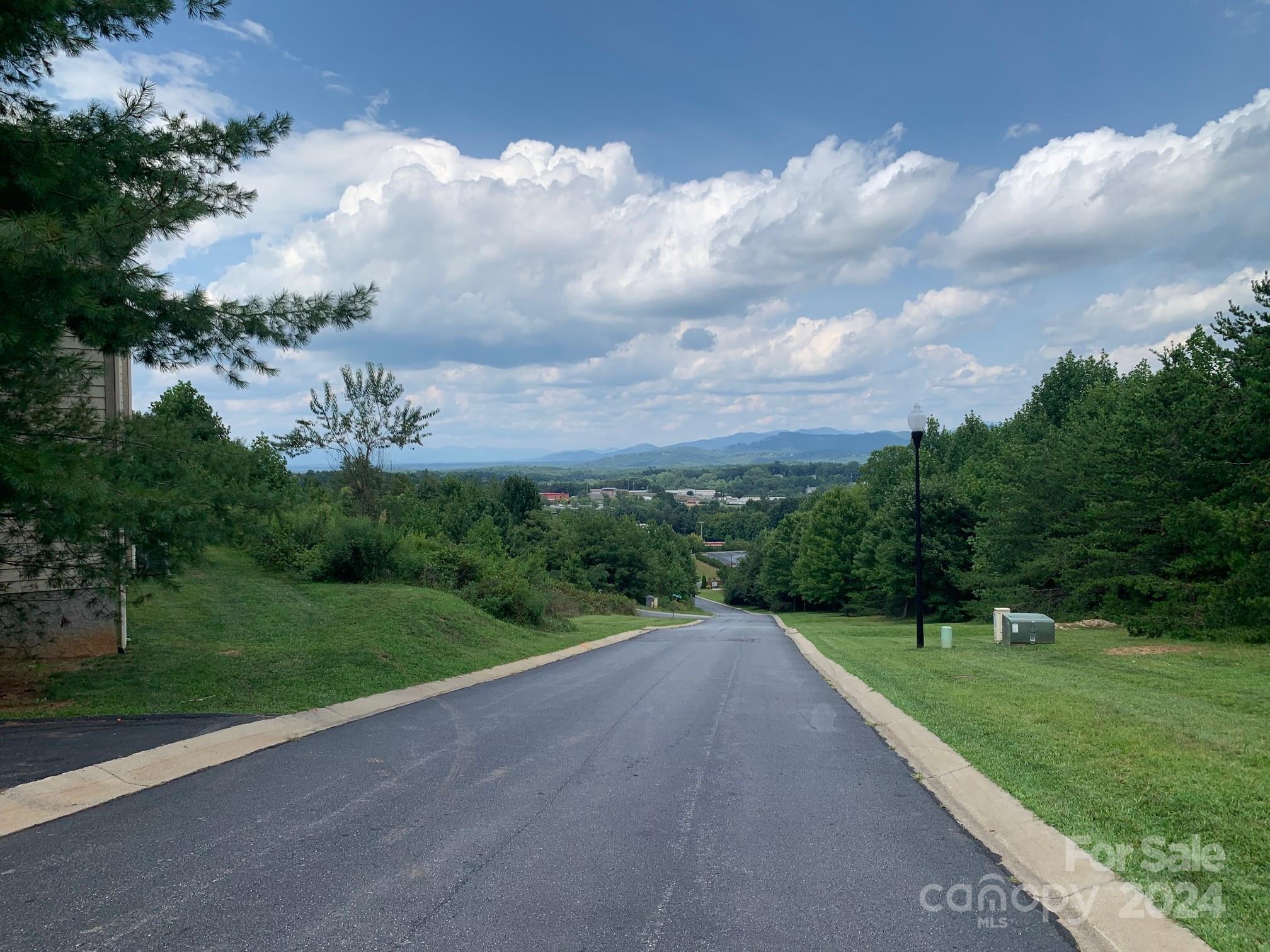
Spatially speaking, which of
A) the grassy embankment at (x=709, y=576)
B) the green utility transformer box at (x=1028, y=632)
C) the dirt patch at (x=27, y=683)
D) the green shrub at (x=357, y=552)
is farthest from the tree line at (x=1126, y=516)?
the grassy embankment at (x=709, y=576)

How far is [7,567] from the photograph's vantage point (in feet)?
41.5

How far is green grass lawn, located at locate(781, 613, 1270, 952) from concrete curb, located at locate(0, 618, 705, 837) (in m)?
6.97

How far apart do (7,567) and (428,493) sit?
61.3 m

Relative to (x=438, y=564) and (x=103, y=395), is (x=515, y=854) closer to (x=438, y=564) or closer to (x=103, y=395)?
(x=103, y=395)

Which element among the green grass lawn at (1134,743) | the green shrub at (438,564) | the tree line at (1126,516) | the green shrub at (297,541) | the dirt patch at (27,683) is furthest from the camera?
the green shrub at (297,541)

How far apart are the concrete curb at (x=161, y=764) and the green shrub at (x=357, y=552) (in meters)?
12.6

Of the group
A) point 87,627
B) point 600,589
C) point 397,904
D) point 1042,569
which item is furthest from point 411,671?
point 600,589

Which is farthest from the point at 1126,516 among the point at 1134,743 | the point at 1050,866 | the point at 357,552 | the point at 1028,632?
the point at 1050,866

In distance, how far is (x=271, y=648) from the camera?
15.0m

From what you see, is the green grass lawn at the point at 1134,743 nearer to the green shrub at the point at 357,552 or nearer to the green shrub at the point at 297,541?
the green shrub at the point at 357,552

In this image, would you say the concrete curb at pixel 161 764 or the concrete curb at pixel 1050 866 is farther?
the concrete curb at pixel 161 764

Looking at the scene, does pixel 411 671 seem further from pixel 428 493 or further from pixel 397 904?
pixel 428 493

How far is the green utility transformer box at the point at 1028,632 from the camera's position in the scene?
21188mm

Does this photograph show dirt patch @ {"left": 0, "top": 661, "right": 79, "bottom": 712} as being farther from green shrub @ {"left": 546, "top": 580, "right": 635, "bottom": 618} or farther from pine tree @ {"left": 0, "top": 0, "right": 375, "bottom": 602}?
green shrub @ {"left": 546, "top": 580, "right": 635, "bottom": 618}
